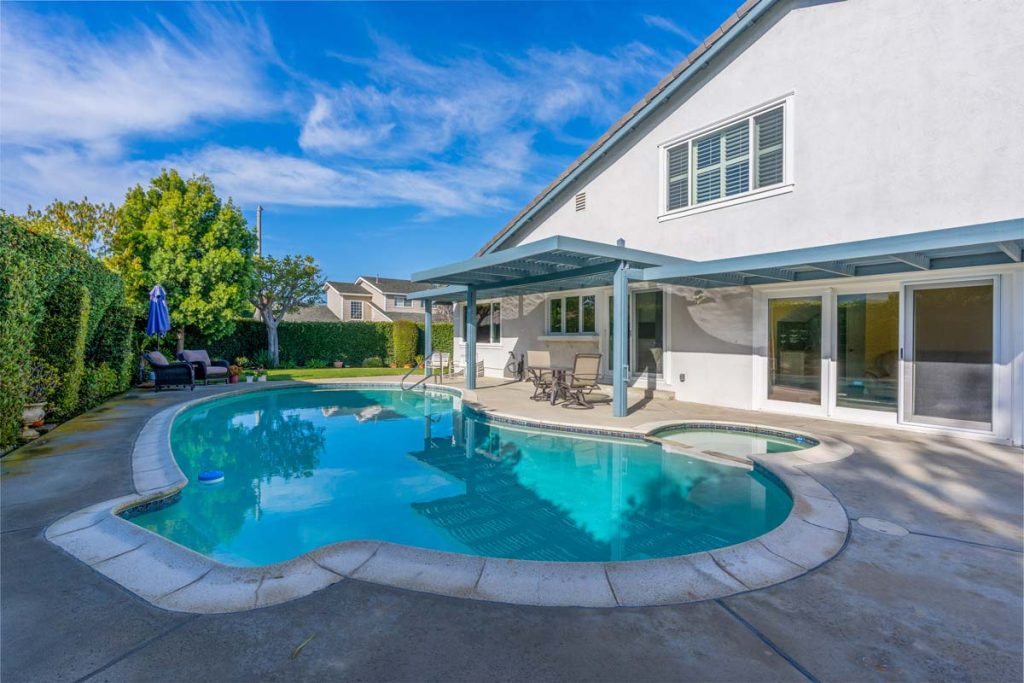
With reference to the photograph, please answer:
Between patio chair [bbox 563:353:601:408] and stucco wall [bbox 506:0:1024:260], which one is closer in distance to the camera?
stucco wall [bbox 506:0:1024:260]

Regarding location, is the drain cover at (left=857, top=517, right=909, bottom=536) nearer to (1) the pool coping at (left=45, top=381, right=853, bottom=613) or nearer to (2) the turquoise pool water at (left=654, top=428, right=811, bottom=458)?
(1) the pool coping at (left=45, top=381, right=853, bottom=613)

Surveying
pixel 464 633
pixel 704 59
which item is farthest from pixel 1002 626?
pixel 704 59

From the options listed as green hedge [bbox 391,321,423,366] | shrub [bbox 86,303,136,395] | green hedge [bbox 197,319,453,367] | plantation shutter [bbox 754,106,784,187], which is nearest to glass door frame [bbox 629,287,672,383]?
plantation shutter [bbox 754,106,784,187]

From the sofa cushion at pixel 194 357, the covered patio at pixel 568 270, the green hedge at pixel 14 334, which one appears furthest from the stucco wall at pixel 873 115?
the sofa cushion at pixel 194 357

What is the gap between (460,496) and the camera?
662 cm

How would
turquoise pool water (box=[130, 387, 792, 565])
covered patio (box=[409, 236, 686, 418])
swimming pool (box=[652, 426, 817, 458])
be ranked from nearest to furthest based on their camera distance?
turquoise pool water (box=[130, 387, 792, 565]) < swimming pool (box=[652, 426, 817, 458]) < covered patio (box=[409, 236, 686, 418])

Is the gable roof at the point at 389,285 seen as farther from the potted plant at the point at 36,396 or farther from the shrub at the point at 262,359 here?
the potted plant at the point at 36,396

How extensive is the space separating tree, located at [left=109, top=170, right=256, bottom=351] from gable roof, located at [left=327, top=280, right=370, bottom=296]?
24.6 meters

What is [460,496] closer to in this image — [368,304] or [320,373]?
[320,373]

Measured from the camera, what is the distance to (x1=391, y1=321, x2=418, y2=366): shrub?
25.7 metres

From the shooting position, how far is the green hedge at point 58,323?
6754 millimetres

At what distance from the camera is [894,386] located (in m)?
8.80

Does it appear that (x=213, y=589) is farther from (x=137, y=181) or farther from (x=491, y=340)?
(x=137, y=181)

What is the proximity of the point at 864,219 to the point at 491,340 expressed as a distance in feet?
43.6
